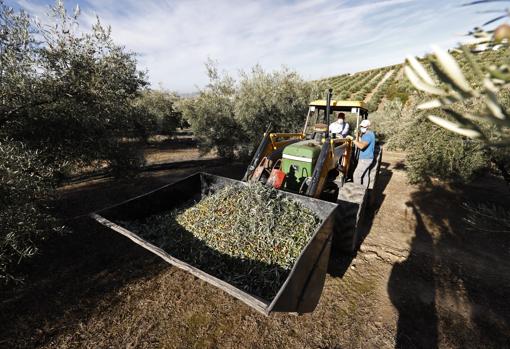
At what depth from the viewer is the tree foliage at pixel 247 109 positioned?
10648mm

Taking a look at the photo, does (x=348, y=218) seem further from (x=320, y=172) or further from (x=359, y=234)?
(x=359, y=234)

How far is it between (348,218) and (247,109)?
741 centimetres

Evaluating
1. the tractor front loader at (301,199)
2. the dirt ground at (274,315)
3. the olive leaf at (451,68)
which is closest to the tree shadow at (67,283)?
the dirt ground at (274,315)

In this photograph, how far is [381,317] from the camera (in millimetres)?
3371

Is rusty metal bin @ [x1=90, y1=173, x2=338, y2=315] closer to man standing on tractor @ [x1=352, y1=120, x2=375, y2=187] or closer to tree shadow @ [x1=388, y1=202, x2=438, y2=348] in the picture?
tree shadow @ [x1=388, y1=202, x2=438, y2=348]

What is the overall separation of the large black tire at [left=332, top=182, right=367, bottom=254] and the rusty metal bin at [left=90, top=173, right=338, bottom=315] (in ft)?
4.08

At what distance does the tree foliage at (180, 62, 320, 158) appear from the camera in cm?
1065

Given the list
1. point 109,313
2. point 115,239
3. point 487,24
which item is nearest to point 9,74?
point 115,239

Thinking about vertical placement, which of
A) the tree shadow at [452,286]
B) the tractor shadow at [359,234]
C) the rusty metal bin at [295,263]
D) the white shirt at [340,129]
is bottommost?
the tree shadow at [452,286]

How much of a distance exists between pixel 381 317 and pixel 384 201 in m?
4.33

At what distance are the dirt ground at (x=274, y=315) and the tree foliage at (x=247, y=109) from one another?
6557 millimetres

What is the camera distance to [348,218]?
4.31m

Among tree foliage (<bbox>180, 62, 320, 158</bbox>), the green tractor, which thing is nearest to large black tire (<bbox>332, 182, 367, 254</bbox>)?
the green tractor

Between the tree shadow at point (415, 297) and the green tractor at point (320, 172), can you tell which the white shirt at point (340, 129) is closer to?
the green tractor at point (320, 172)
